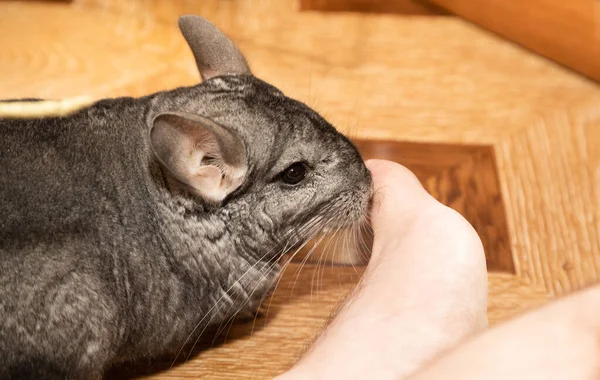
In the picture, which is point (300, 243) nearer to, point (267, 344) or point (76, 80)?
point (267, 344)

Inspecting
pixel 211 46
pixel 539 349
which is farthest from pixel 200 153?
pixel 539 349

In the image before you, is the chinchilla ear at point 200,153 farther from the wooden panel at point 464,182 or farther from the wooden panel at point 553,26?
the wooden panel at point 553,26

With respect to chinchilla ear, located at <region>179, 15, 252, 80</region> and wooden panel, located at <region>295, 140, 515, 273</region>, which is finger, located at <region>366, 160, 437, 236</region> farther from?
chinchilla ear, located at <region>179, 15, 252, 80</region>

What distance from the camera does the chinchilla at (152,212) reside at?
1094 mm

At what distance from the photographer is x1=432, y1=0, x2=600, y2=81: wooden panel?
6.65 ft

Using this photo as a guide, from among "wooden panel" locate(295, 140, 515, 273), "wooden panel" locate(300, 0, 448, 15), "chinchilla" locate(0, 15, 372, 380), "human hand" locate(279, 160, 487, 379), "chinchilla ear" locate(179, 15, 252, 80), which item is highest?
"chinchilla ear" locate(179, 15, 252, 80)

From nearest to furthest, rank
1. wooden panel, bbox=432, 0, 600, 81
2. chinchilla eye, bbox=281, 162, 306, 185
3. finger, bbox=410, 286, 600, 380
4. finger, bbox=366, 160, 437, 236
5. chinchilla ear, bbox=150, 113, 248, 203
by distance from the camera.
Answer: finger, bbox=410, 286, 600, 380 < chinchilla ear, bbox=150, 113, 248, 203 < chinchilla eye, bbox=281, 162, 306, 185 < finger, bbox=366, 160, 437, 236 < wooden panel, bbox=432, 0, 600, 81

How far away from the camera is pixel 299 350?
1453mm

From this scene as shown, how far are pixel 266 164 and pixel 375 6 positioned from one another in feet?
4.22

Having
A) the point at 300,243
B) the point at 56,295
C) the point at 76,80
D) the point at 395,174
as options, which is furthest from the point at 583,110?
the point at 56,295

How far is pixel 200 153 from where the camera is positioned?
1141 mm

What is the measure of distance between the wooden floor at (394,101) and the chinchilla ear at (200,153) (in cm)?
39

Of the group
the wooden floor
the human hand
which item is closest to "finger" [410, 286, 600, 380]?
the human hand

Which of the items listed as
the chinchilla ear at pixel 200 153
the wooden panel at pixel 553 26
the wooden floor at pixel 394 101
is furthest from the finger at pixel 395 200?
the wooden panel at pixel 553 26
